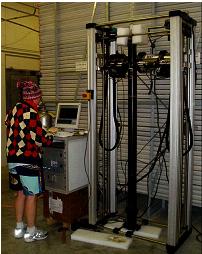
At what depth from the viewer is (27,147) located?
3.10 metres

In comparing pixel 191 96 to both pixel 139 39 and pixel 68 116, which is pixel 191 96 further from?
pixel 68 116

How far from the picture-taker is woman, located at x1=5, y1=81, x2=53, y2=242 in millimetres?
3076

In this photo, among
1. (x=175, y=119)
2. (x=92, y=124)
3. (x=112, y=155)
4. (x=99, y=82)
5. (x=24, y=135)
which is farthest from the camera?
(x=99, y=82)

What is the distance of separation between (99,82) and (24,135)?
1.61 metres

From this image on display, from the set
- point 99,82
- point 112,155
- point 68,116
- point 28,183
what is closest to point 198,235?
point 112,155

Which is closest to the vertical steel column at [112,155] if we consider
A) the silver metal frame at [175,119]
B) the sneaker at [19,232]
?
the silver metal frame at [175,119]

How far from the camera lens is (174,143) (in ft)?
9.19

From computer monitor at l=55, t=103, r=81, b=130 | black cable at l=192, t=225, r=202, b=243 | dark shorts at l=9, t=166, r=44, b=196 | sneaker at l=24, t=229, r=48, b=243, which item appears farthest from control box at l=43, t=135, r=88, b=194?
black cable at l=192, t=225, r=202, b=243

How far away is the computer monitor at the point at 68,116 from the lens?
149 inches

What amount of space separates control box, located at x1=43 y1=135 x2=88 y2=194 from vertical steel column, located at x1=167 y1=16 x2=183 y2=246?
1092 mm

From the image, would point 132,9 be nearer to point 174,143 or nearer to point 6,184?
point 174,143

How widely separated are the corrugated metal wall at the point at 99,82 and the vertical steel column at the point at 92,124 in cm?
98

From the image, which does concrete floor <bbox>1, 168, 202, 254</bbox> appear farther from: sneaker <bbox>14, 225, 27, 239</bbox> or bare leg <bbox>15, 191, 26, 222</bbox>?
bare leg <bbox>15, 191, 26, 222</bbox>

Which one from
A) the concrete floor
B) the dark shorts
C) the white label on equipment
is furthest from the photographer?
the white label on equipment
